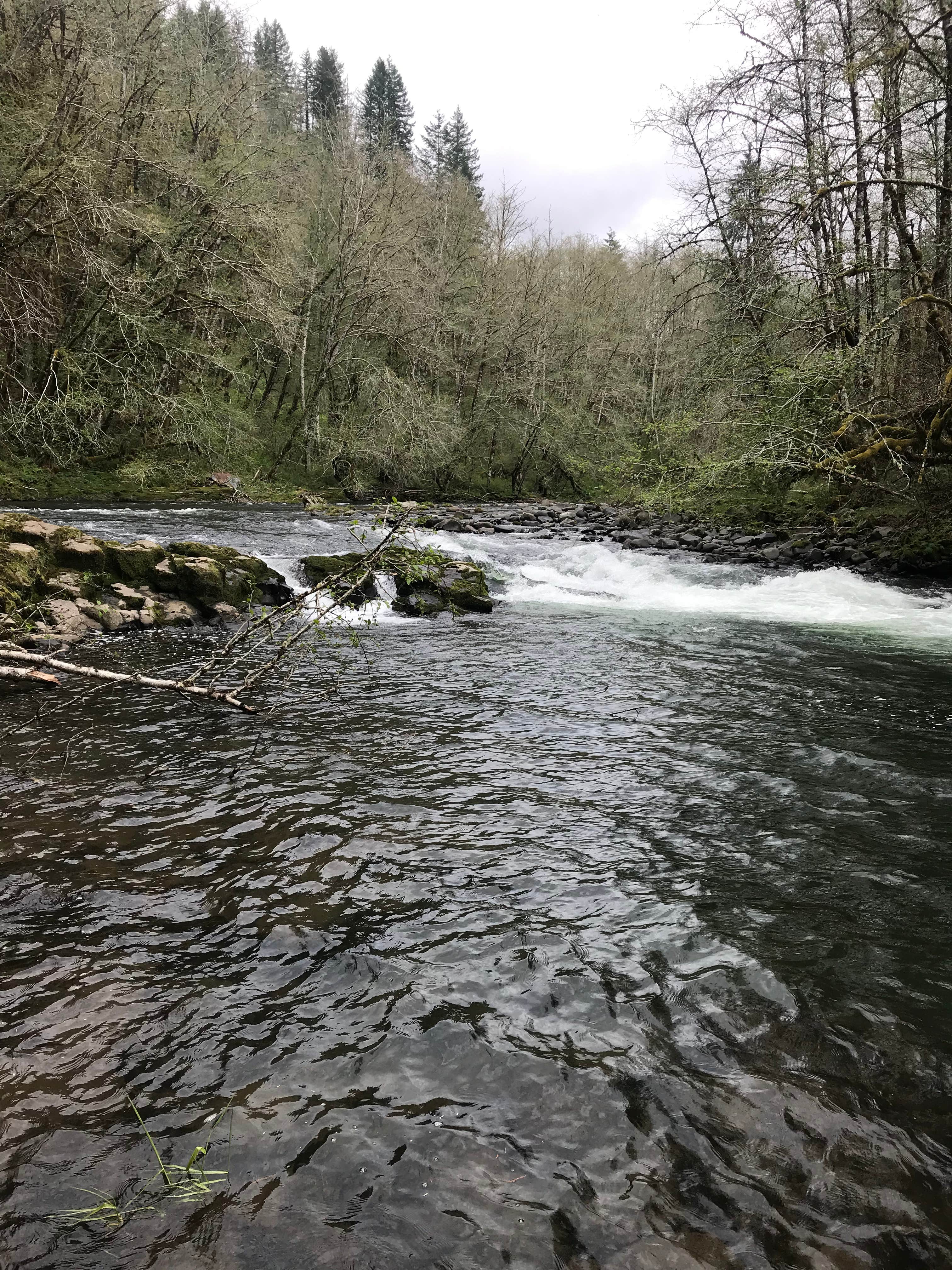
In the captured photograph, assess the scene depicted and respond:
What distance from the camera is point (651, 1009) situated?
307cm

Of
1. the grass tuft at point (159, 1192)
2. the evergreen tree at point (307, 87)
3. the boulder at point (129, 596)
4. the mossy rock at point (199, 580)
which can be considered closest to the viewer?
the grass tuft at point (159, 1192)

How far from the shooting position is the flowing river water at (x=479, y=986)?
7.21ft

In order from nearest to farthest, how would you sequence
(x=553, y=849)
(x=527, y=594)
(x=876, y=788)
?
(x=553, y=849) → (x=876, y=788) → (x=527, y=594)

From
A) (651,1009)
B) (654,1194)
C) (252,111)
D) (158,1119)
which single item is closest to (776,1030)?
(651,1009)

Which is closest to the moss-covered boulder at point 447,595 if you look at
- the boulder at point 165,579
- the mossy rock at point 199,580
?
the mossy rock at point 199,580

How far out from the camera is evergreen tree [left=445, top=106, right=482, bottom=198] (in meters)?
54.2

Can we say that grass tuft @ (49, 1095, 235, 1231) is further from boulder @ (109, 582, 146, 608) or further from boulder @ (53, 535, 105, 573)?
boulder @ (53, 535, 105, 573)

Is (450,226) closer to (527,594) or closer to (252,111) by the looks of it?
(252,111)

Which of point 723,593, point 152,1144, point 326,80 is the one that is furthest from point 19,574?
point 326,80

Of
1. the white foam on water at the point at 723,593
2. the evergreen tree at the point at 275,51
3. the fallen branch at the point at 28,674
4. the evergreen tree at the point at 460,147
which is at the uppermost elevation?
the evergreen tree at the point at 275,51

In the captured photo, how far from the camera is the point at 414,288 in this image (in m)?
30.1

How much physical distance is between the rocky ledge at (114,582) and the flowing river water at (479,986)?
8.83ft

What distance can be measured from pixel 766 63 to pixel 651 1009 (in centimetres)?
1333

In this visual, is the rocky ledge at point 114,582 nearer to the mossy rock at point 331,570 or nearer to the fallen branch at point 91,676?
the mossy rock at point 331,570
